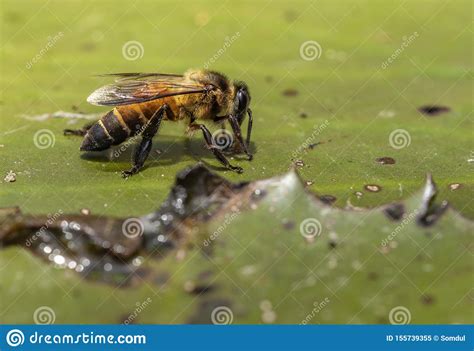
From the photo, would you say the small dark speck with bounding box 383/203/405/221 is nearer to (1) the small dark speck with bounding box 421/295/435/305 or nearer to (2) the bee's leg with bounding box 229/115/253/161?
(1) the small dark speck with bounding box 421/295/435/305

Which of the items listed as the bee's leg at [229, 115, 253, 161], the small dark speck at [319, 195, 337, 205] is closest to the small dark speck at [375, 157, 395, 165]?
the small dark speck at [319, 195, 337, 205]

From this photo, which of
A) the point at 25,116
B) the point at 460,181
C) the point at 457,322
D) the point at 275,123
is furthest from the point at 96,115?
the point at 457,322

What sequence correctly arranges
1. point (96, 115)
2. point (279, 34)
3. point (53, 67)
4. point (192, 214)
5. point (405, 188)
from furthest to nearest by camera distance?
1. point (279, 34)
2. point (53, 67)
3. point (96, 115)
4. point (405, 188)
5. point (192, 214)

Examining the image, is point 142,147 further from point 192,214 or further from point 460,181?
point 460,181

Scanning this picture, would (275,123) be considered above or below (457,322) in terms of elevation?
above

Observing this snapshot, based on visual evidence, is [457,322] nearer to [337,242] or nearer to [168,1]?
[337,242]

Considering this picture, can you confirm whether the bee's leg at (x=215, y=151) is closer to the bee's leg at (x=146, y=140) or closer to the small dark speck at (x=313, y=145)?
the bee's leg at (x=146, y=140)

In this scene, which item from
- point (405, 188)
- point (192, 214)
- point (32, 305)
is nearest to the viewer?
point (32, 305)

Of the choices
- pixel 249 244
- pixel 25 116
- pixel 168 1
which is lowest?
pixel 25 116

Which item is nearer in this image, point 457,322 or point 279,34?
point 457,322
